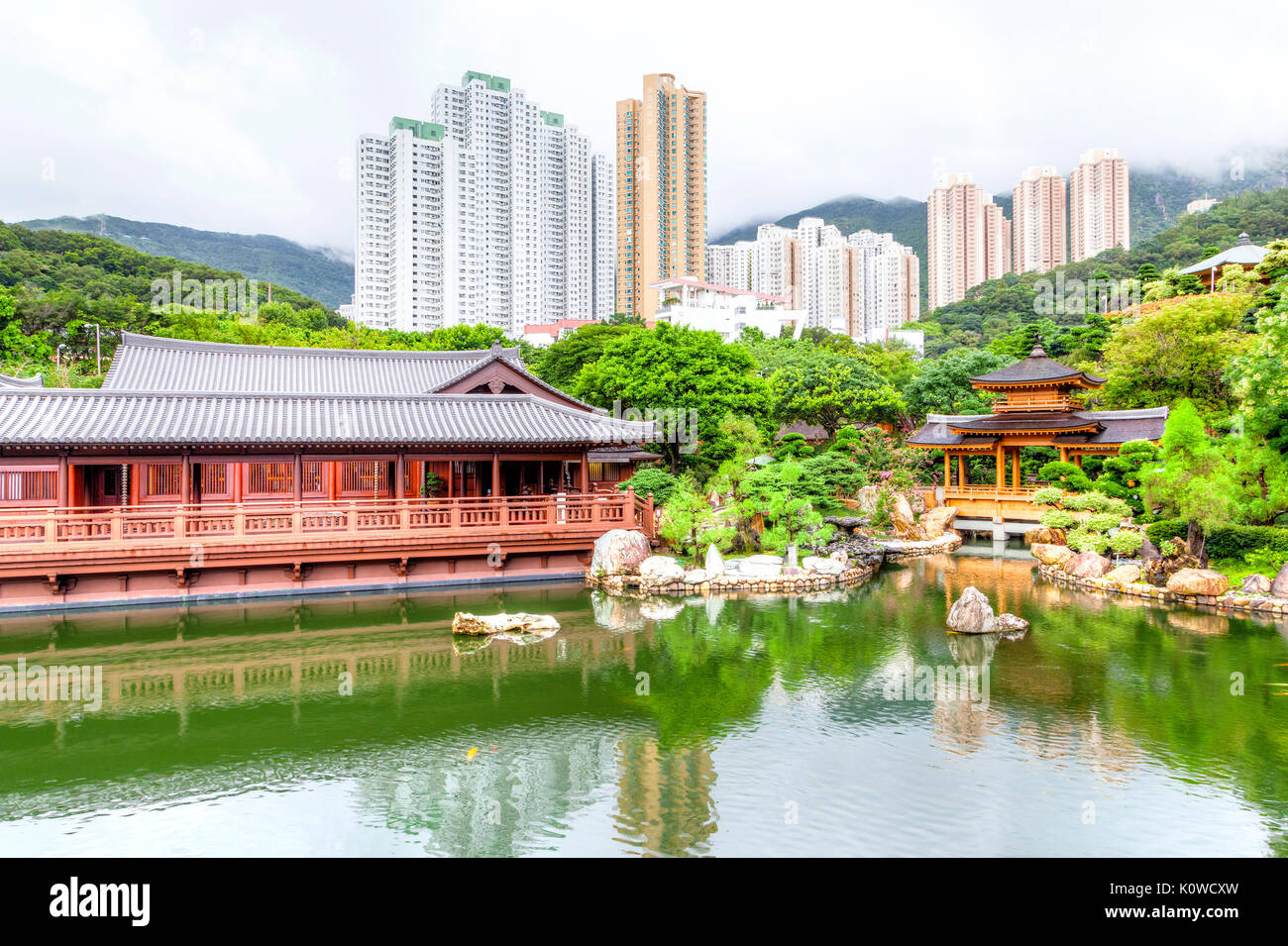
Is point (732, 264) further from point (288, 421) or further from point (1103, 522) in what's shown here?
point (288, 421)

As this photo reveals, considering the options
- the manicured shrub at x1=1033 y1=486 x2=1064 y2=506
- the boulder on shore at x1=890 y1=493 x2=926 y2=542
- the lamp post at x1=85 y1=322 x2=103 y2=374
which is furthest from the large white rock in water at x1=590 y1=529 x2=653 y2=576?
the lamp post at x1=85 y1=322 x2=103 y2=374

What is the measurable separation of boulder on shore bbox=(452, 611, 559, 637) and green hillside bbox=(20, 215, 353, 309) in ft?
351

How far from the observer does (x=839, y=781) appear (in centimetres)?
825

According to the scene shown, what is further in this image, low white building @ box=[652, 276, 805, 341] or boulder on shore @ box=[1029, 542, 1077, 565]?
low white building @ box=[652, 276, 805, 341]

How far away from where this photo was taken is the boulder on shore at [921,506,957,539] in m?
27.6

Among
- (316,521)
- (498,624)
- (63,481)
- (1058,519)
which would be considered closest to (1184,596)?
(1058,519)

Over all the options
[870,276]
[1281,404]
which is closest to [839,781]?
[1281,404]

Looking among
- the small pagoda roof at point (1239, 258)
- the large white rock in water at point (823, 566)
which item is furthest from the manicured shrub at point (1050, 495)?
the small pagoda roof at point (1239, 258)

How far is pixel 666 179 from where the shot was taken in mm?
97875

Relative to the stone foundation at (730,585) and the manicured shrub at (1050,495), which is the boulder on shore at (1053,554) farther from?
the stone foundation at (730,585)

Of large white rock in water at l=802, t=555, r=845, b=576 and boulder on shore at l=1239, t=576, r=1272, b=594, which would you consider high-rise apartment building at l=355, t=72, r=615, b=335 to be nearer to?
large white rock in water at l=802, t=555, r=845, b=576

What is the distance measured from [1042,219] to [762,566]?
112 metres

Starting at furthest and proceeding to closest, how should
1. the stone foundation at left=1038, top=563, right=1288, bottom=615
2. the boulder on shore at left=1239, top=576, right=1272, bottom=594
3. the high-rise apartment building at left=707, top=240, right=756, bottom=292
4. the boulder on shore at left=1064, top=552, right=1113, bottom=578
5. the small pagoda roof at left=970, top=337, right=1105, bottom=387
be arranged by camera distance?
the high-rise apartment building at left=707, top=240, right=756, bottom=292 < the small pagoda roof at left=970, top=337, right=1105, bottom=387 < the boulder on shore at left=1064, top=552, right=1113, bottom=578 < the boulder on shore at left=1239, top=576, right=1272, bottom=594 < the stone foundation at left=1038, top=563, right=1288, bottom=615
